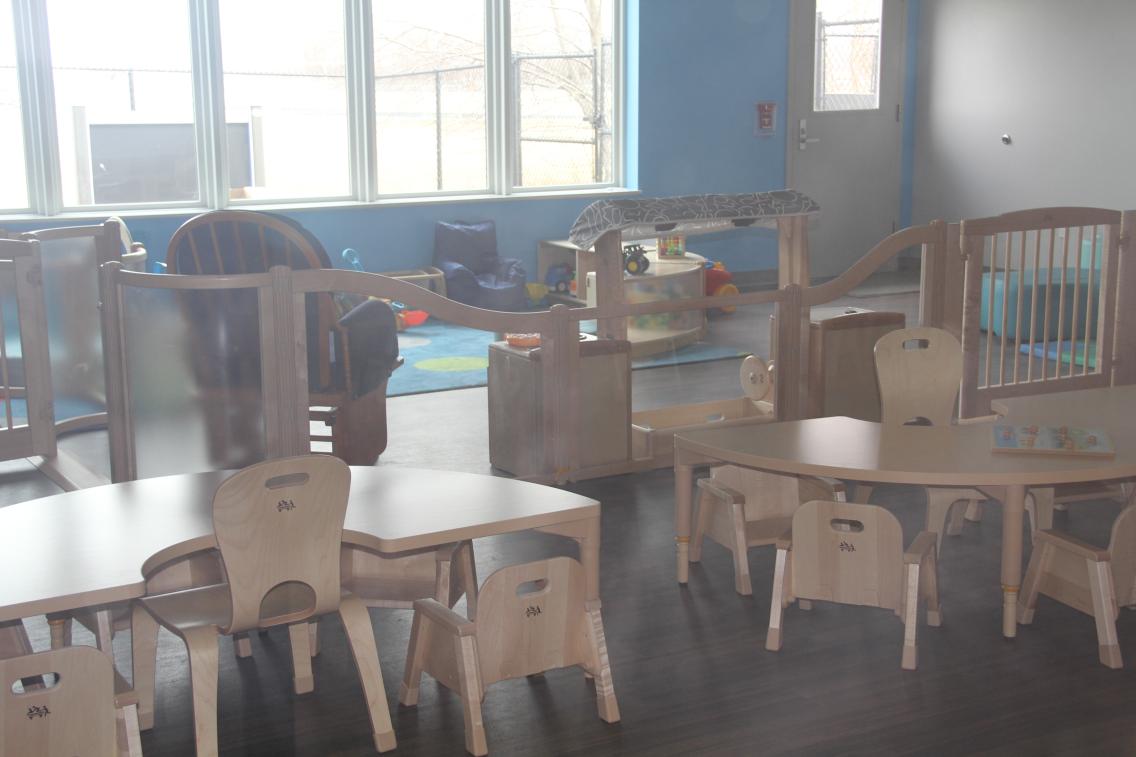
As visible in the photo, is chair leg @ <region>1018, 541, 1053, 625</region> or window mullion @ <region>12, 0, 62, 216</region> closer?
chair leg @ <region>1018, 541, 1053, 625</region>

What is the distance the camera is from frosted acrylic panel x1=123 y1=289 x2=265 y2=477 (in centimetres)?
455

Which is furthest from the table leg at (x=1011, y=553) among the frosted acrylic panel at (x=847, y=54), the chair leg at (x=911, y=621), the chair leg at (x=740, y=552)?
the frosted acrylic panel at (x=847, y=54)

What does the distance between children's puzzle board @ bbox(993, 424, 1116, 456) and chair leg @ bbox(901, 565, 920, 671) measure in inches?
20.4

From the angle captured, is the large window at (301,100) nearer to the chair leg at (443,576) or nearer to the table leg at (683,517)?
the table leg at (683,517)

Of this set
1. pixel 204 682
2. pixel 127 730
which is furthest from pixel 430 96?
pixel 127 730

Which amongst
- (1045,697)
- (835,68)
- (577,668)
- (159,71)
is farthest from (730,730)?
(835,68)

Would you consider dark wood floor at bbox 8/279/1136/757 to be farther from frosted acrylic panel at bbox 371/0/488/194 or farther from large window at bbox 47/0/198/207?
frosted acrylic panel at bbox 371/0/488/194

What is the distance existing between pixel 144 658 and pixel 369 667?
63 centimetres

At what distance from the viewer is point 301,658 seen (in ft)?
11.4

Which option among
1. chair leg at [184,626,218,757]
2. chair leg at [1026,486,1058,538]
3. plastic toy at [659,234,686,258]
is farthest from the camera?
plastic toy at [659,234,686,258]

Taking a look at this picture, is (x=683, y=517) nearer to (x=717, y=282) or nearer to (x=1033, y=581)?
(x=1033, y=581)

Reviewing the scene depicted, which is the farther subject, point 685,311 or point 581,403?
point 685,311

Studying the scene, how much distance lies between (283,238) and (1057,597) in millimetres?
3267

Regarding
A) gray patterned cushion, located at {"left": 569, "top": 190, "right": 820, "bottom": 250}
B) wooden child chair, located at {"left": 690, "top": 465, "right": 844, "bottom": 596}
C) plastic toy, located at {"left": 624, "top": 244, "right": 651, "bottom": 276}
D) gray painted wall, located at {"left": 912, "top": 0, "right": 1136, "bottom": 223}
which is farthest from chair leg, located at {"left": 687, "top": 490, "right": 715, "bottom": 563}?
gray painted wall, located at {"left": 912, "top": 0, "right": 1136, "bottom": 223}
